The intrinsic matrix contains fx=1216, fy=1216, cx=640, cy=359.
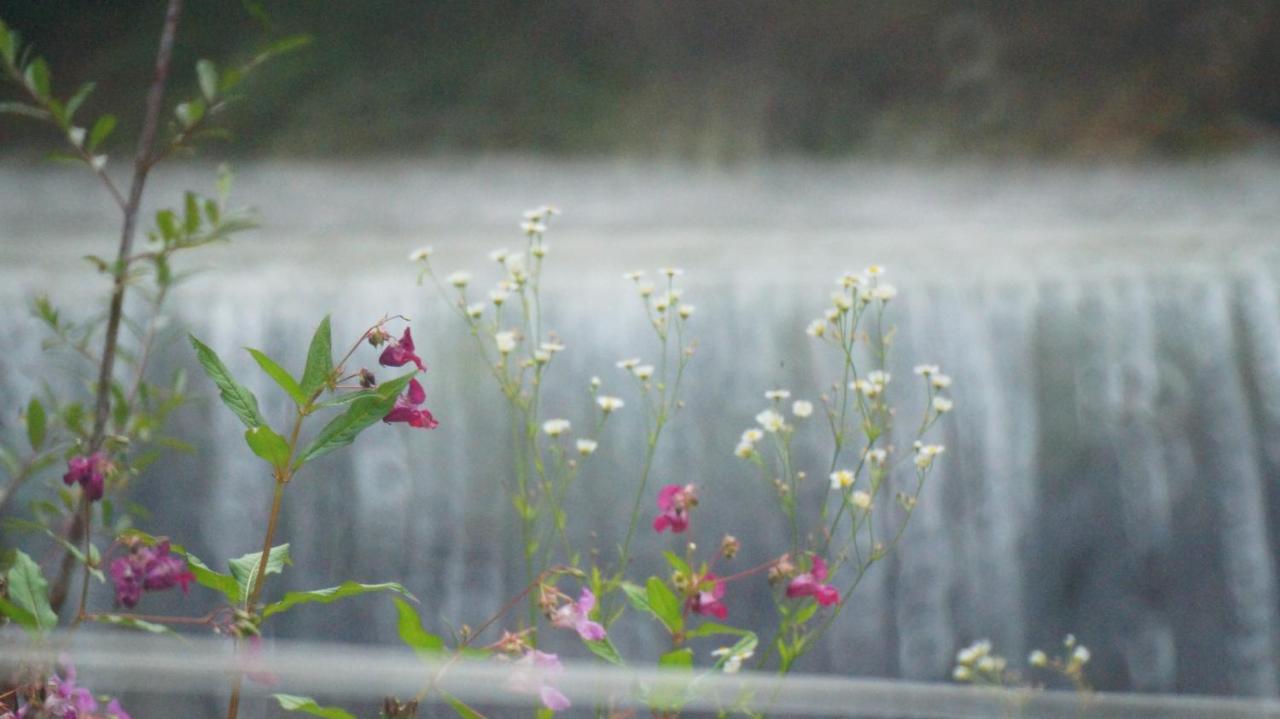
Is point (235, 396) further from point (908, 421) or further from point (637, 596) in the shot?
point (908, 421)

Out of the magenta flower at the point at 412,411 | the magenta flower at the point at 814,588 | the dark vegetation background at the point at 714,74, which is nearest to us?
the magenta flower at the point at 412,411

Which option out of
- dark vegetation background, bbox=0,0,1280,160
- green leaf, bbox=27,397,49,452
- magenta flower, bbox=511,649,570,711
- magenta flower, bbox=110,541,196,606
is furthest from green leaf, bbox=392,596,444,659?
dark vegetation background, bbox=0,0,1280,160

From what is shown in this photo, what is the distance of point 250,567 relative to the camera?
0.75 metres

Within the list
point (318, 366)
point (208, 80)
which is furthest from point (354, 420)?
point (208, 80)

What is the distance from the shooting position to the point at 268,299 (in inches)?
106

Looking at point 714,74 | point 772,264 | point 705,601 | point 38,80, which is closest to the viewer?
point 705,601

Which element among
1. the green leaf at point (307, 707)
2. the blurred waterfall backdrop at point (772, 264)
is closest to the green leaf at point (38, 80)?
the green leaf at point (307, 707)

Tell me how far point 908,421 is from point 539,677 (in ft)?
6.72

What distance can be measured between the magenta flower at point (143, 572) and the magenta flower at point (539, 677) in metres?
0.24

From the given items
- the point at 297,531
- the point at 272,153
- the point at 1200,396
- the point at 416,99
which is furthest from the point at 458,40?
the point at 1200,396

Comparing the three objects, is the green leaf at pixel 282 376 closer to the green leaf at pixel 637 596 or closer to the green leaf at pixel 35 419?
the green leaf at pixel 637 596

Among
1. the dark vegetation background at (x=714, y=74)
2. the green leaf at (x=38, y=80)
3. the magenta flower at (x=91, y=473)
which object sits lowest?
the magenta flower at (x=91, y=473)

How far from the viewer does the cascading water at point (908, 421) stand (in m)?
2.48

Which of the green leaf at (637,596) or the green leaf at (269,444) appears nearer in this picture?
the green leaf at (269,444)
